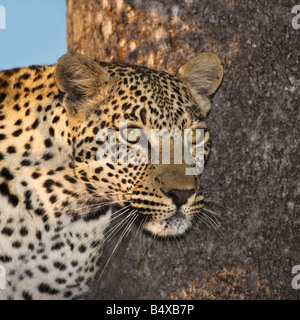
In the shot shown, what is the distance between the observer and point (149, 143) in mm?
3568

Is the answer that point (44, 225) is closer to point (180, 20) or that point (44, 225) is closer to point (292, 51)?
point (180, 20)

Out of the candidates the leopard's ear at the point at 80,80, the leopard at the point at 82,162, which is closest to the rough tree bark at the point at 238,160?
the leopard at the point at 82,162

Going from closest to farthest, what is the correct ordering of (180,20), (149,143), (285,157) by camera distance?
(149,143), (285,157), (180,20)

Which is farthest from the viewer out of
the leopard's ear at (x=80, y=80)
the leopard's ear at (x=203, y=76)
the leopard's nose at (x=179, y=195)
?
the leopard's ear at (x=203, y=76)

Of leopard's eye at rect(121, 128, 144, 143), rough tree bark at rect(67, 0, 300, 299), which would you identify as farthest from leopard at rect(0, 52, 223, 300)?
rough tree bark at rect(67, 0, 300, 299)

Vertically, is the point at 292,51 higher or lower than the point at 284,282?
higher

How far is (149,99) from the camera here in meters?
3.60

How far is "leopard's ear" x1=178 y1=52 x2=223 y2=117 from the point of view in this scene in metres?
3.85

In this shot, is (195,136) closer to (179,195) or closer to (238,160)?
(238,160)

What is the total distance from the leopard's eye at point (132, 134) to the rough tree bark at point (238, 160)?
2.15ft

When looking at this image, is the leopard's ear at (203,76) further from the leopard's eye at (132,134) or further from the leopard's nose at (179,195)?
the leopard's nose at (179,195)

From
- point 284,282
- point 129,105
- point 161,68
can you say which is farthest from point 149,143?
point 284,282

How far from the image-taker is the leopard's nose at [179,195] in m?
3.43

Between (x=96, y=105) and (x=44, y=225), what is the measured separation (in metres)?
0.95
